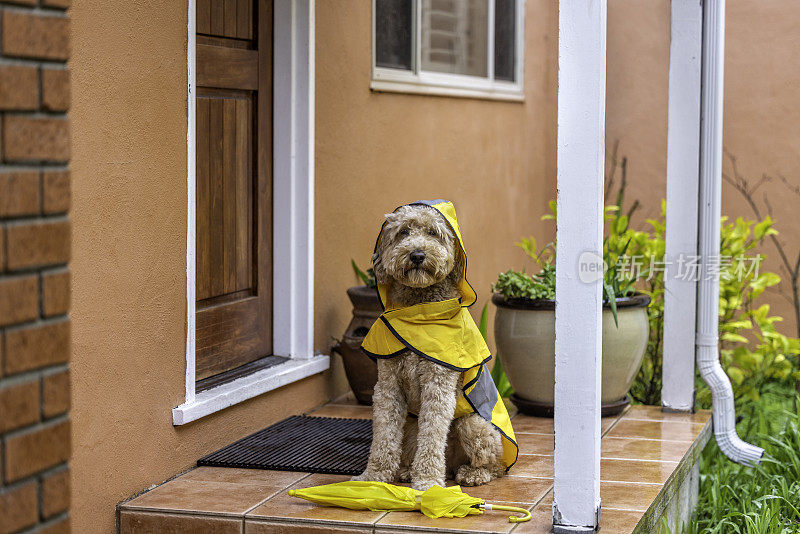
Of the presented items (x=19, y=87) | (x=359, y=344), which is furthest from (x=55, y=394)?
(x=359, y=344)

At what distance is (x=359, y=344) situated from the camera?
17.7ft

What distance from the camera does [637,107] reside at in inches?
344

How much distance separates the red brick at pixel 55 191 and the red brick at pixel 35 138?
0.09ft

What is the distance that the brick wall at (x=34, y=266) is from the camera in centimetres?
166

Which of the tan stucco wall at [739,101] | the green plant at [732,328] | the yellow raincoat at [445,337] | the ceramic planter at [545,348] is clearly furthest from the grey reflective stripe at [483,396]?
the tan stucco wall at [739,101]

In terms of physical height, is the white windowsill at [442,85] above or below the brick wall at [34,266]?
above

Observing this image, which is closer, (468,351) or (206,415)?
(468,351)

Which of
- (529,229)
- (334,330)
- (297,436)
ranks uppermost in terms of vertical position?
(529,229)

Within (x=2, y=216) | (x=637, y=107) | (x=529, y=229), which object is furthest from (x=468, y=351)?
(x=637, y=107)

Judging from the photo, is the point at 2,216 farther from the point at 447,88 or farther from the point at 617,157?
the point at 617,157

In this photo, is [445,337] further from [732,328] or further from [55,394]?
[732,328]

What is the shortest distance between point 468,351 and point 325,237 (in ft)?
6.17

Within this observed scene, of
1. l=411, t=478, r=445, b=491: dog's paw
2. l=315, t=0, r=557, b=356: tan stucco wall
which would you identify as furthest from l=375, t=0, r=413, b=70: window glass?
l=411, t=478, r=445, b=491: dog's paw

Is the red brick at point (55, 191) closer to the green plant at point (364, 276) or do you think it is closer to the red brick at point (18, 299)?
the red brick at point (18, 299)
